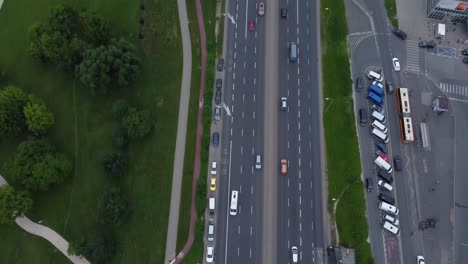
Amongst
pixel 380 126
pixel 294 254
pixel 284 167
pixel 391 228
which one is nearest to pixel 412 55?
pixel 380 126

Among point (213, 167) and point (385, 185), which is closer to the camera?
point (385, 185)

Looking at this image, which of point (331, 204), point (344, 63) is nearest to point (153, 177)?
point (331, 204)

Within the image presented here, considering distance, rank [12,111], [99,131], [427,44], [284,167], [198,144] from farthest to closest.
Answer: [427,44] < [99,131] < [198,144] < [284,167] < [12,111]

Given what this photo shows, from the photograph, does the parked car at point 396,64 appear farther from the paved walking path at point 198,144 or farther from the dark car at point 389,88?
the paved walking path at point 198,144

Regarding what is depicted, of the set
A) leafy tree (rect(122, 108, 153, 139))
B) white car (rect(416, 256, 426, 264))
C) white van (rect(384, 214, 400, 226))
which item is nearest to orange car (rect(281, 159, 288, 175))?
white van (rect(384, 214, 400, 226))

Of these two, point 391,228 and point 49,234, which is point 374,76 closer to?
point 391,228
